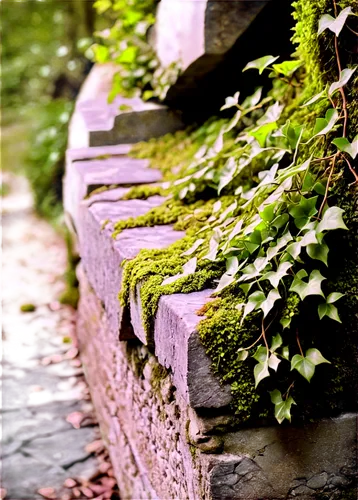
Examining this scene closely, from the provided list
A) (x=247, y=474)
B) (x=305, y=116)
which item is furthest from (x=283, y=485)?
(x=305, y=116)

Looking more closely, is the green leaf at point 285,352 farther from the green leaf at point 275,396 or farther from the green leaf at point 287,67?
the green leaf at point 287,67

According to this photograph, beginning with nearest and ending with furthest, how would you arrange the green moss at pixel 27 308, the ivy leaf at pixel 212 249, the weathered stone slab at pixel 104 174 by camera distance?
the ivy leaf at pixel 212 249 < the weathered stone slab at pixel 104 174 < the green moss at pixel 27 308

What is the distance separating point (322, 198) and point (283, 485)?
2.65 ft

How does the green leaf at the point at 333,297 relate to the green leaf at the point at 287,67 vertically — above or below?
below

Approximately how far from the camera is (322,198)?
5.37 ft

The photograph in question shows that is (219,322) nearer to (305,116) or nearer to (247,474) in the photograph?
(247,474)

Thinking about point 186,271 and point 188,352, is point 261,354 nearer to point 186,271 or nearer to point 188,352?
point 188,352

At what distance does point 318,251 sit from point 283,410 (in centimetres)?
42

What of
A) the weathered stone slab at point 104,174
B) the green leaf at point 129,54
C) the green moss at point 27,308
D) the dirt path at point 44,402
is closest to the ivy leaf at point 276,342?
the weathered stone slab at point 104,174

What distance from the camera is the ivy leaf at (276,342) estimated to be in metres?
1.45

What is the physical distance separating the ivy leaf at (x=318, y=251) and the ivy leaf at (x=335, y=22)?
0.54 m

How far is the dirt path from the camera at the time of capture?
2.94 metres

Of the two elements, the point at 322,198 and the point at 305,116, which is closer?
the point at 322,198

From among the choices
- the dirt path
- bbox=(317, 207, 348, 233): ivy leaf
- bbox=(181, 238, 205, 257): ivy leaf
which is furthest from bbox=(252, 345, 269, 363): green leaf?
the dirt path
